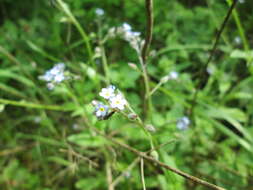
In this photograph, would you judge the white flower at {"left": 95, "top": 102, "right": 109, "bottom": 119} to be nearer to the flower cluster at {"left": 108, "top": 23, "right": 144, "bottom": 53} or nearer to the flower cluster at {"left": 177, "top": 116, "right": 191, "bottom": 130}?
the flower cluster at {"left": 108, "top": 23, "right": 144, "bottom": 53}

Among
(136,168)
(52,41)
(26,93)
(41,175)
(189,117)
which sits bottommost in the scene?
(136,168)

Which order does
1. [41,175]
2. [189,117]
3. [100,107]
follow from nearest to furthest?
[100,107] → [189,117] → [41,175]

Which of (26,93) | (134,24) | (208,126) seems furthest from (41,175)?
(134,24)

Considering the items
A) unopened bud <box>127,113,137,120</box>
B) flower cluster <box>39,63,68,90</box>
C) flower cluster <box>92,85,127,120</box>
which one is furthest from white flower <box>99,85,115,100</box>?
flower cluster <box>39,63,68,90</box>

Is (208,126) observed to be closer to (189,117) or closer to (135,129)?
(189,117)

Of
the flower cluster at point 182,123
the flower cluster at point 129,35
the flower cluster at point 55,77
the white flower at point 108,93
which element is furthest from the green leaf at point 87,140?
the white flower at point 108,93

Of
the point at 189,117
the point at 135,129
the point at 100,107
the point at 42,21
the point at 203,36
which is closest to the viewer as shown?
the point at 100,107
